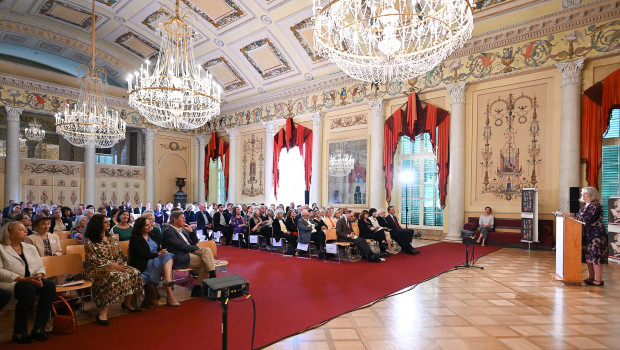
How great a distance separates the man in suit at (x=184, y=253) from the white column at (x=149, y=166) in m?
12.4

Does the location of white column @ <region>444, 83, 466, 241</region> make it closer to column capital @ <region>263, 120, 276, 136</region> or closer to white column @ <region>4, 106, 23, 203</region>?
column capital @ <region>263, 120, 276, 136</region>

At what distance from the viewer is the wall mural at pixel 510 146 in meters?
8.82

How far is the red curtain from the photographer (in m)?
13.3

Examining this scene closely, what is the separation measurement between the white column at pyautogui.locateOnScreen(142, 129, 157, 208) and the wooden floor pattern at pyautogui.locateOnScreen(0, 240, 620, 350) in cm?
1217

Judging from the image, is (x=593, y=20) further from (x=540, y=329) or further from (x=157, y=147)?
(x=157, y=147)

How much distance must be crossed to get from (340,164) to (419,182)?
9.24 feet

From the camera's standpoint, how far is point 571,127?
8094mm

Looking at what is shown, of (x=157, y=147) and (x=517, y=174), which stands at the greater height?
(x=157, y=147)

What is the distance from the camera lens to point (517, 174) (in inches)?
353

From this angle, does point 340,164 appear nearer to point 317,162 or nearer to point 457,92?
point 317,162

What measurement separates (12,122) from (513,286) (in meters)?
15.6

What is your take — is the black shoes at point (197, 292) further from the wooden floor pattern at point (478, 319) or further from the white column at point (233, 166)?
the white column at point (233, 166)

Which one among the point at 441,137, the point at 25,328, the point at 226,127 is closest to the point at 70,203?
the point at 226,127

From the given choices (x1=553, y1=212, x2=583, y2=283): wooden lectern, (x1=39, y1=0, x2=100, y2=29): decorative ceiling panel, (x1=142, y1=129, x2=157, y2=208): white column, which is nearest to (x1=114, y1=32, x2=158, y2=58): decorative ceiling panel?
(x1=39, y1=0, x2=100, y2=29): decorative ceiling panel
